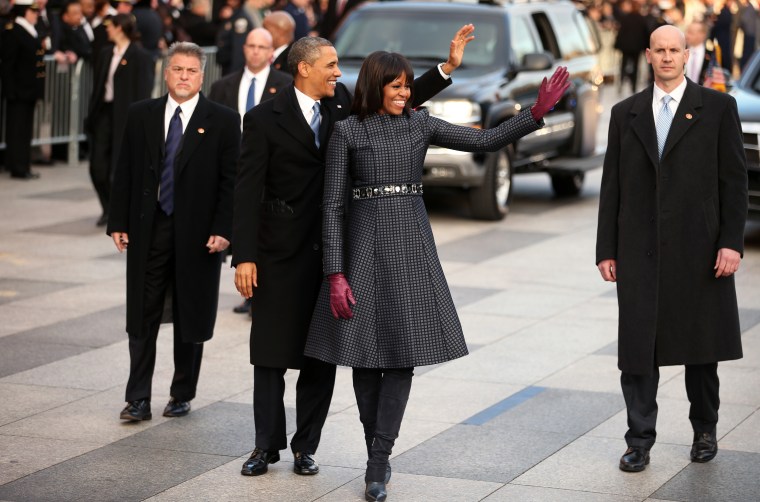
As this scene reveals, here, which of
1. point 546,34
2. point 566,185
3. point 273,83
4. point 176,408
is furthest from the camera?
point 566,185

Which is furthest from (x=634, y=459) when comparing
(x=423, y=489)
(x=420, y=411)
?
(x=420, y=411)

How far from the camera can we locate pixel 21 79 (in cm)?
1723

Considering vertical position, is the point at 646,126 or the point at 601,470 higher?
the point at 646,126

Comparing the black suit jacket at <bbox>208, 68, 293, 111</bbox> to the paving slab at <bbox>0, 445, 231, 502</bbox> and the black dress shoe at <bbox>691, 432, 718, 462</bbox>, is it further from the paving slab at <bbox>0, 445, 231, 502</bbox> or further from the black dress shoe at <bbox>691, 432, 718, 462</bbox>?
the black dress shoe at <bbox>691, 432, 718, 462</bbox>

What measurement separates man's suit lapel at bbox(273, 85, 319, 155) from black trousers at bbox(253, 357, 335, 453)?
2.99 feet

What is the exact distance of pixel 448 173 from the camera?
14195 mm

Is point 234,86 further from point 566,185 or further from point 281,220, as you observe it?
point 566,185

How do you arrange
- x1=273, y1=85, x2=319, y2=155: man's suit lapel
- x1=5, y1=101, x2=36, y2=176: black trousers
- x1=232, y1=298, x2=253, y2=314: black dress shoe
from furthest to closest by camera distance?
x1=5, y1=101, x2=36, y2=176: black trousers
x1=232, y1=298, x2=253, y2=314: black dress shoe
x1=273, y1=85, x2=319, y2=155: man's suit lapel

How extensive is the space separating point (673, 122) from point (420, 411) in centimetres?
204

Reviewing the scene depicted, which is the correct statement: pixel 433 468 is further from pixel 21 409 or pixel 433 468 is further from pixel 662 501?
pixel 21 409

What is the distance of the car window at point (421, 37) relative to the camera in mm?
15023

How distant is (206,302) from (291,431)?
746 millimetres

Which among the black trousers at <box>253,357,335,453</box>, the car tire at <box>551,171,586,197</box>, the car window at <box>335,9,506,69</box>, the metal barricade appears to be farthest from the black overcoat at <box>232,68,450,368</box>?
the metal barricade

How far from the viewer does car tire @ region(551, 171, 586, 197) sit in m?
16.9
